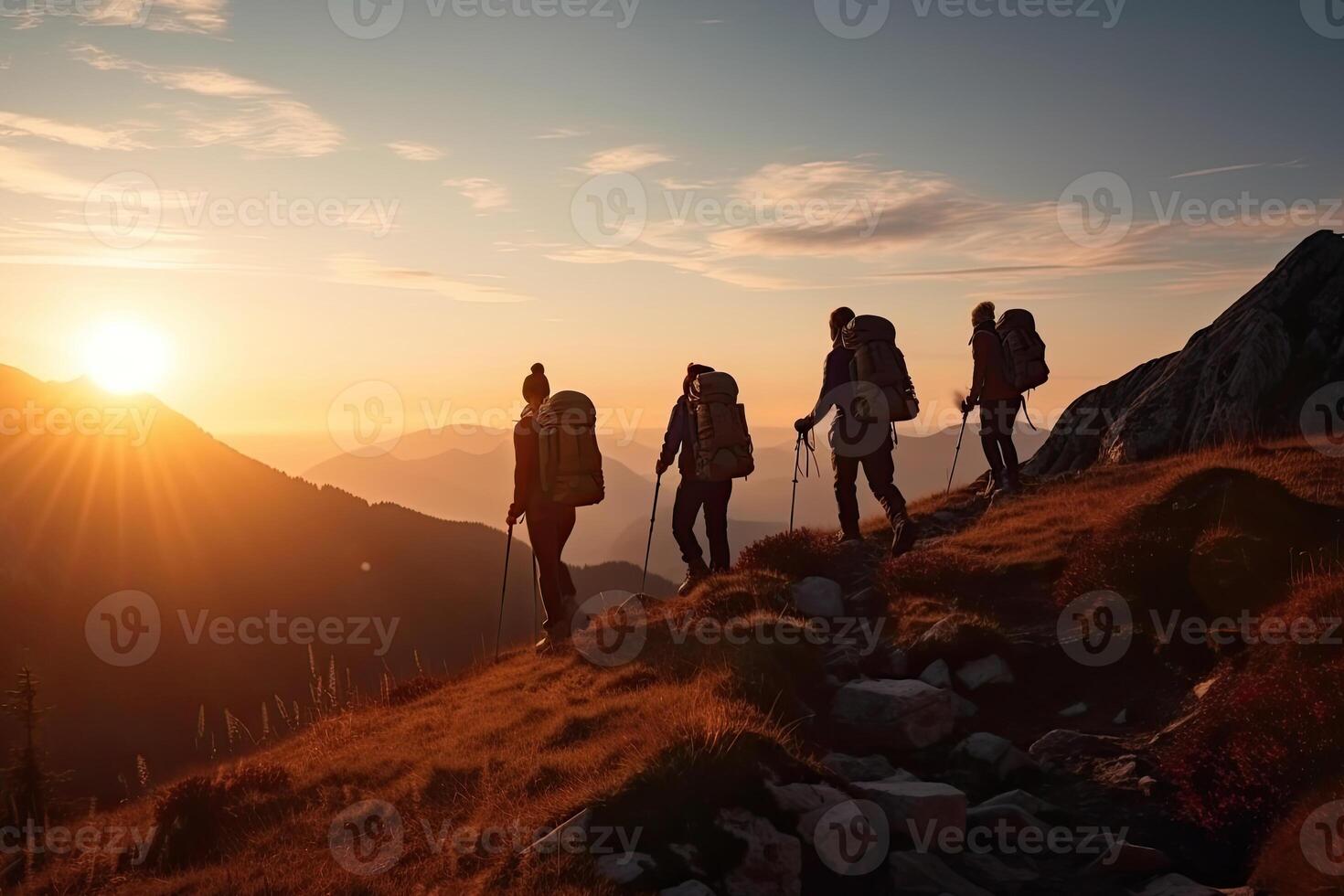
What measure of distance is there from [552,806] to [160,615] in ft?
450

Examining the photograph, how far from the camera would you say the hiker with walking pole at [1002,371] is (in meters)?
18.1

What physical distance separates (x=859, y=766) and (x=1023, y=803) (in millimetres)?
1530

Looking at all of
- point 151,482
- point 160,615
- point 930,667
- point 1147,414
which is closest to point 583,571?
point 160,615

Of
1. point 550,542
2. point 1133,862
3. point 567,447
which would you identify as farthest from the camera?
point 550,542

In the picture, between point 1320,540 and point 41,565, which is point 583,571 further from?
point 1320,540

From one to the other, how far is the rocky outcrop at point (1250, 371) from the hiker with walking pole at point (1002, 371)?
4.79 m

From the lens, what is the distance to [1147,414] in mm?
22656

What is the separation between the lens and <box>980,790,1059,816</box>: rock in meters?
8.02

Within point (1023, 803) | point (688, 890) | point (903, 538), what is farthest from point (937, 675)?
point (688, 890)

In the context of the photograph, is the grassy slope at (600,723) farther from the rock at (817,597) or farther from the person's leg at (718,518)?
the person's leg at (718,518)

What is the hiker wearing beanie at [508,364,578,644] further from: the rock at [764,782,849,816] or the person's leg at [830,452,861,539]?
the rock at [764,782,849,816]

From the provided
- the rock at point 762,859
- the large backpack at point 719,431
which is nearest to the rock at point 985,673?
the rock at point 762,859

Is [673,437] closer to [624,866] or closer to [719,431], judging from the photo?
[719,431]

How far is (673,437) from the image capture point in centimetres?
1584
